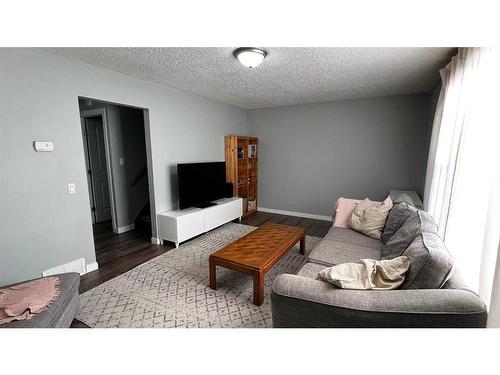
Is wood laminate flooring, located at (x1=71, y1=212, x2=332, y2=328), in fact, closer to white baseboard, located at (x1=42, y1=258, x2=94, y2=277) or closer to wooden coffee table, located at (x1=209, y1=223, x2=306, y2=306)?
white baseboard, located at (x1=42, y1=258, x2=94, y2=277)

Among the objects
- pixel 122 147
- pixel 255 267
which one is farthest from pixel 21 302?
pixel 122 147

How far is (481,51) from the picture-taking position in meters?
1.49

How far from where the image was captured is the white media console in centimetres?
321

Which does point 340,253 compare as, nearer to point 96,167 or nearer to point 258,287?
point 258,287

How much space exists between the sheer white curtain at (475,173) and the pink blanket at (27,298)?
256 cm

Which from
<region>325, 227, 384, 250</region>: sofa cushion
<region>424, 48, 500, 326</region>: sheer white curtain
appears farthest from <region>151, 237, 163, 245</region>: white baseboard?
<region>424, 48, 500, 326</region>: sheer white curtain

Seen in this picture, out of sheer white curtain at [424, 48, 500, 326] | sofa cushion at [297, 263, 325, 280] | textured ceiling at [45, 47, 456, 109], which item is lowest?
sofa cushion at [297, 263, 325, 280]

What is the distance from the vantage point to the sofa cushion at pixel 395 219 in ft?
7.17

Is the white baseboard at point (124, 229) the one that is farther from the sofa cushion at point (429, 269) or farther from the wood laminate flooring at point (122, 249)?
the sofa cushion at point (429, 269)

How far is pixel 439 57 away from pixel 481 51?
3.07 feet

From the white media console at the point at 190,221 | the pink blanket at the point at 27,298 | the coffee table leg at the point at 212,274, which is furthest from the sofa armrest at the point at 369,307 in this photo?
the white media console at the point at 190,221

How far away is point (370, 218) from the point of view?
257 centimetres

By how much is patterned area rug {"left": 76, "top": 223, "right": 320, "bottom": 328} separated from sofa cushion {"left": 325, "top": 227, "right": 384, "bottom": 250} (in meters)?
0.58
